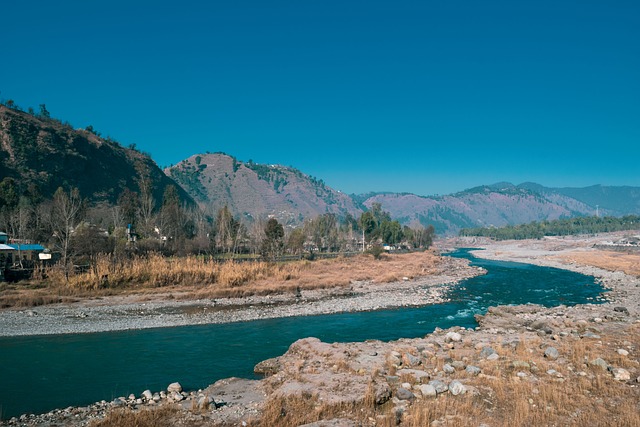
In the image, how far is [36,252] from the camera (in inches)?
1896

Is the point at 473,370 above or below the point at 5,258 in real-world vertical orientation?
below

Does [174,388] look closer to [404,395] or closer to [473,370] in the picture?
[404,395]

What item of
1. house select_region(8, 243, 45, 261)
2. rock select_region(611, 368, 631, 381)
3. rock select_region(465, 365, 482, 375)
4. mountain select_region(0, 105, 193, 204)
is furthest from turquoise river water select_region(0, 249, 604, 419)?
mountain select_region(0, 105, 193, 204)

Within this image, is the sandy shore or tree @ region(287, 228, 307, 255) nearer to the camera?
the sandy shore

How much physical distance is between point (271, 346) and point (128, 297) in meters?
17.8

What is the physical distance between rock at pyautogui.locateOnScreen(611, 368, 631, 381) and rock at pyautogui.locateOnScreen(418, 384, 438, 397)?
5644mm

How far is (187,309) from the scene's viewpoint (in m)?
28.6

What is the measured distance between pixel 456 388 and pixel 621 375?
5.17m

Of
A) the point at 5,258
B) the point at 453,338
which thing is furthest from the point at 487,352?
the point at 5,258

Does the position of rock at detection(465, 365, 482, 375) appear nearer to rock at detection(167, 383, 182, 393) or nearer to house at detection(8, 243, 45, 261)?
rock at detection(167, 383, 182, 393)

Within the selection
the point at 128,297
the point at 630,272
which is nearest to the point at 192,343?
the point at 128,297

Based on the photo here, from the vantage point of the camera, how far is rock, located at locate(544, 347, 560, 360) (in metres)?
14.4

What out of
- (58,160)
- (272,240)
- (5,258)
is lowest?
(5,258)

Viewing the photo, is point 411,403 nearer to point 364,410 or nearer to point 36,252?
point 364,410
